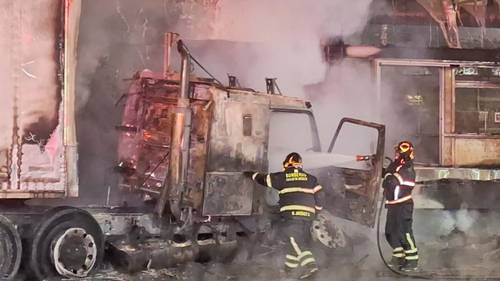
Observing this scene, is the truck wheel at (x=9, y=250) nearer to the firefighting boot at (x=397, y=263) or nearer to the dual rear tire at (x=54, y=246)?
the dual rear tire at (x=54, y=246)

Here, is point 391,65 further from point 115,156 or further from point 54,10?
point 54,10

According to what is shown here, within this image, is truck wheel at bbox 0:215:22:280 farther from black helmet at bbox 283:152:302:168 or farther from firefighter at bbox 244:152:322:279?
black helmet at bbox 283:152:302:168

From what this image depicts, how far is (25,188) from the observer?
21.3 feet

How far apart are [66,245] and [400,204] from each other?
4.52 meters

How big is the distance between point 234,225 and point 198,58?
3.77 m

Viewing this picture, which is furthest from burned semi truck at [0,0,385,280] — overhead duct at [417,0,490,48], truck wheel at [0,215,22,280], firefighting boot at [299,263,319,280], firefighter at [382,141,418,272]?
overhead duct at [417,0,490,48]

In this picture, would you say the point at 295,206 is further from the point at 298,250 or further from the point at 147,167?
the point at 147,167

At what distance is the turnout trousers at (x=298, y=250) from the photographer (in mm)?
8023

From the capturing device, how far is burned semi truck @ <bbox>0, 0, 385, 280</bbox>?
654 cm

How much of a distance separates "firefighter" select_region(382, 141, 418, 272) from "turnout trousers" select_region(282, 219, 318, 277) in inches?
54.9

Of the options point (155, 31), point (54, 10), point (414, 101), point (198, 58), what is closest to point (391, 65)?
point (414, 101)

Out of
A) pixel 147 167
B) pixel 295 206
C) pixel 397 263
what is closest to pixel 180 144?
pixel 147 167

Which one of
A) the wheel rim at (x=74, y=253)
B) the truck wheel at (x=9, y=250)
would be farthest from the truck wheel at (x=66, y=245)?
the truck wheel at (x=9, y=250)

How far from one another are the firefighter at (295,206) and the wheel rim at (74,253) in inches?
82.8
